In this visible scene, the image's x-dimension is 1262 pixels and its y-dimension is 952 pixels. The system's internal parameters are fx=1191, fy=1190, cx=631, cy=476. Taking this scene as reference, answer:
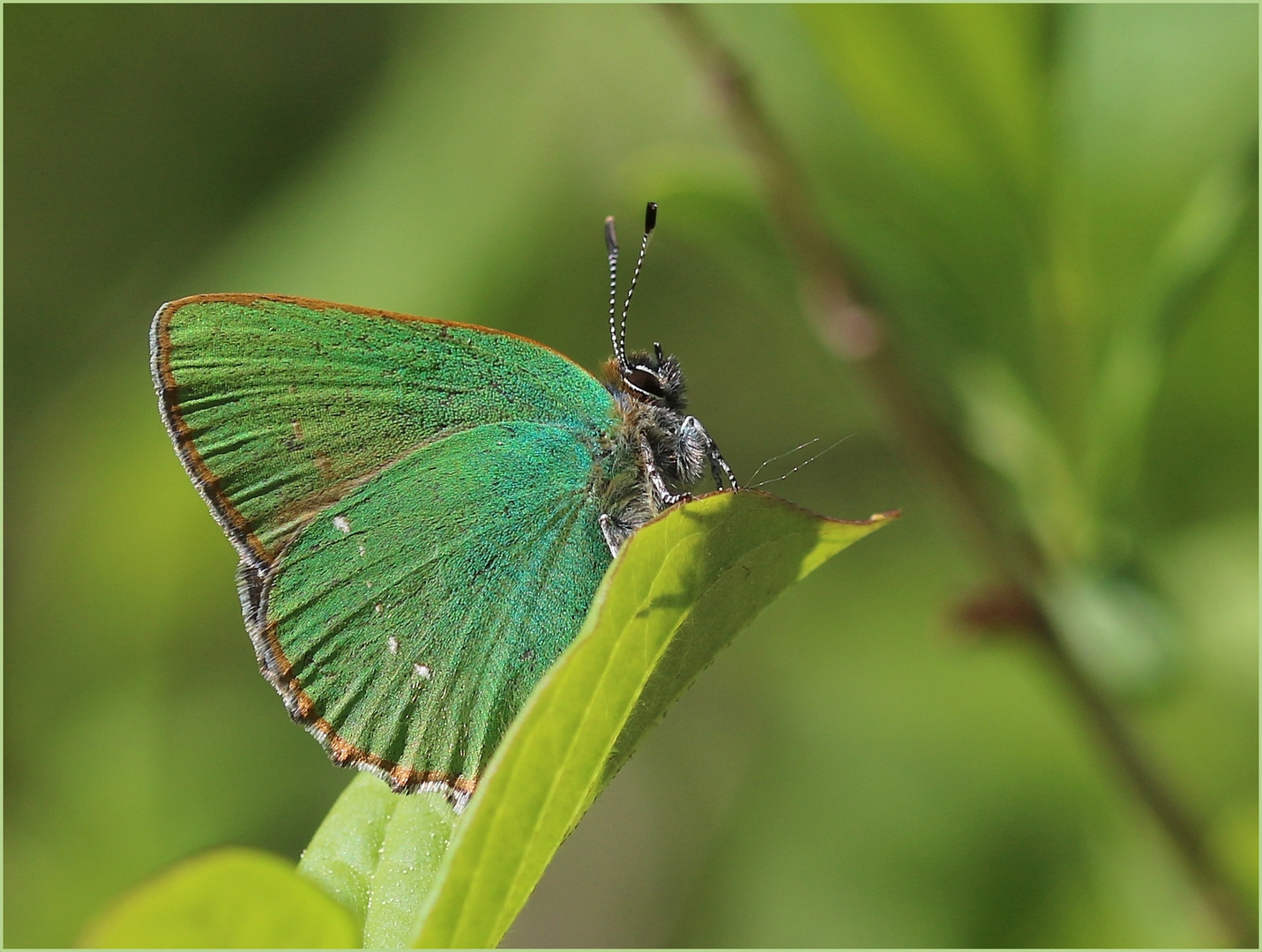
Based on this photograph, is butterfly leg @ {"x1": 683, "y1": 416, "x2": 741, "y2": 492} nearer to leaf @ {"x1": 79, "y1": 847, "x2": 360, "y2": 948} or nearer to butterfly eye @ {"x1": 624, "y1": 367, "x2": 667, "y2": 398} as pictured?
butterfly eye @ {"x1": 624, "y1": 367, "x2": 667, "y2": 398}

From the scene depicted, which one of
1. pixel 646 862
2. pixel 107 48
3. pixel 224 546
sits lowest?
pixel 646 862

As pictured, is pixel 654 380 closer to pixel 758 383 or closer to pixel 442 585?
pixel 442 585

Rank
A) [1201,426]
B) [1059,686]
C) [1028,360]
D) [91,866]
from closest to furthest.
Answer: [1059,686]
[1028,360]
[1201,426]
[91,866]

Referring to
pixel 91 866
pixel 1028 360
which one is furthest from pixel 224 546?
pixel 1028 360

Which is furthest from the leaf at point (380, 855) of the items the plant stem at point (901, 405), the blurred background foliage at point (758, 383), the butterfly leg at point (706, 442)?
the blurred background foliage at point (758, 383)

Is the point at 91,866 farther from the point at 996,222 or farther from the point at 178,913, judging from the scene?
the point at 996,222

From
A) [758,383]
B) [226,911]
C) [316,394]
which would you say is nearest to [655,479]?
[316,394]
